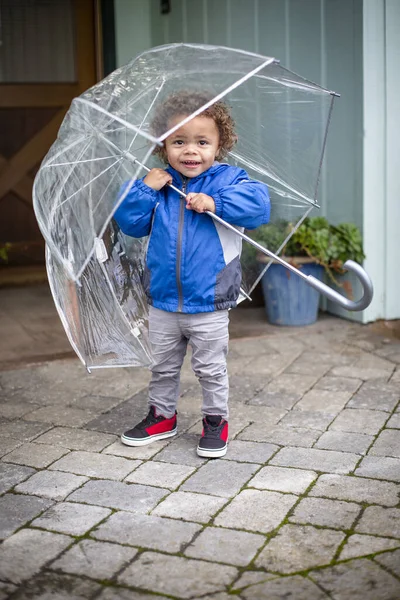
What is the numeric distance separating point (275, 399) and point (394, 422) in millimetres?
607

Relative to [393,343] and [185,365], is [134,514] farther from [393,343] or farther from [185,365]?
[393,343]

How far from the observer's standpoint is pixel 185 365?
14.7ft

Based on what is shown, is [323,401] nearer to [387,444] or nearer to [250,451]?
[387,444]

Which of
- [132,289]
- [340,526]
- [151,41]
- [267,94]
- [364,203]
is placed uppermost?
[151,41]

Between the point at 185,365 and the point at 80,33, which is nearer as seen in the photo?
the point at 185,365

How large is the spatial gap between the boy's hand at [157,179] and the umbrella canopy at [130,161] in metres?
0.14

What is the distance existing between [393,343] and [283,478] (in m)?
2.06

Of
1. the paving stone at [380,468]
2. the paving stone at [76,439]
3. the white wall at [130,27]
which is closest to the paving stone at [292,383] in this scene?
the paving stone at [380,468]

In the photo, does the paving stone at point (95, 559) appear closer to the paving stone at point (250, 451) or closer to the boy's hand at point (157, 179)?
the paving stone at point (250, 451)

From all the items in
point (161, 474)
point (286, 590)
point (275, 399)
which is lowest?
point (286, 590)

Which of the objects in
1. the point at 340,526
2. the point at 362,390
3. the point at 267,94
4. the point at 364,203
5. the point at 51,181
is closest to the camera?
the point at 340,526

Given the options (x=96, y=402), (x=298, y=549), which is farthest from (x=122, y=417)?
(x=298, y=549)

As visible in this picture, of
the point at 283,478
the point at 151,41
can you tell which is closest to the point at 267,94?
the point at 283,478

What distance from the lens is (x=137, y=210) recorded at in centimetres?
310
